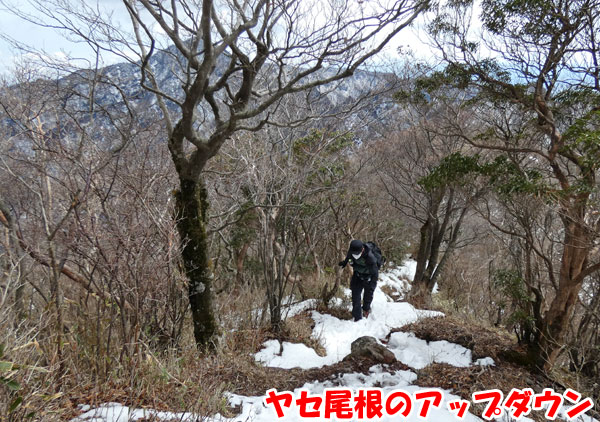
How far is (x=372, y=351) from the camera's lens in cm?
429

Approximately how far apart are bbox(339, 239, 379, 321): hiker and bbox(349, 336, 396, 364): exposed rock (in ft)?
5.15

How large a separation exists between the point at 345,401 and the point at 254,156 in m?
3.59

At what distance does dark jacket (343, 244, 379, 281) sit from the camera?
19.2 feet

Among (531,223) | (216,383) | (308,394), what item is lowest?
(308,394)

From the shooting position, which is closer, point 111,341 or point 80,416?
point 80,416

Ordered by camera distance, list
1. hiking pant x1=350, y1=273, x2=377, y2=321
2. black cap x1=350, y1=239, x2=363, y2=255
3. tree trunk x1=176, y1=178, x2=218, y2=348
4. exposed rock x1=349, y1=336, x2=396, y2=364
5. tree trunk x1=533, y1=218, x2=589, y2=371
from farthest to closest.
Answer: hiking pant x1=350, y1=273, x2=377, y2=321 < black cap x1=350, y1=239, x2=363, y2=255 < exposed rock x1=349, y1=336, x2=396, y2=364 < tree trunk x1=533, y1=218, x2=589, y2=371 < tree trunk x1=176, y1=178, x2=218, y2=348

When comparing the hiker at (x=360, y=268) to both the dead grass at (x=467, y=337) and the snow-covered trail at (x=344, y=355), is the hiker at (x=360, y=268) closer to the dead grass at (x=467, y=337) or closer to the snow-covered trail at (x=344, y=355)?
the snow-covered trail at (x=344, y=355)

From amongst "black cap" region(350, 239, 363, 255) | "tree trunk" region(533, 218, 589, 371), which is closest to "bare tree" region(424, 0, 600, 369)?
"tree trunk" region(533, 218, 589, 371)

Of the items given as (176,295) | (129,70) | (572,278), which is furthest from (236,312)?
(572,278)

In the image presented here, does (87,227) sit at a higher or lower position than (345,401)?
higher

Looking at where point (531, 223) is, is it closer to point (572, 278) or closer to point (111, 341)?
point (572, 278)

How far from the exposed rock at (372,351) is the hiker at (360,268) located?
157 centimetres

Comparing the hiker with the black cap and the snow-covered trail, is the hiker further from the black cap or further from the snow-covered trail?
the snow-covered trail

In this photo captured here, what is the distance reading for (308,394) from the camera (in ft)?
11.5
